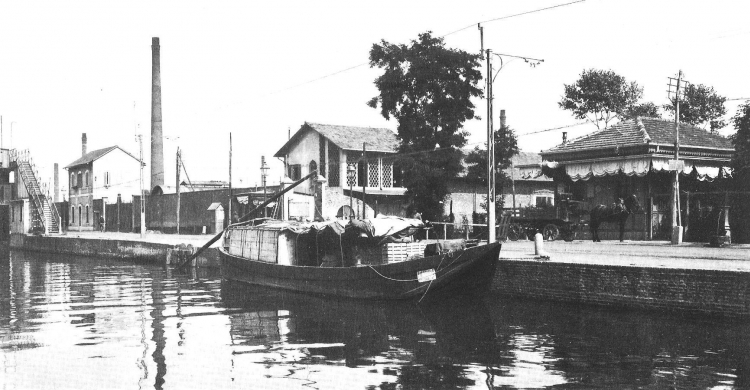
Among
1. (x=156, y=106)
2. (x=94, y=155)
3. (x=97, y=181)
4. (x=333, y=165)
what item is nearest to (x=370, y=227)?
(x=333, y=165)

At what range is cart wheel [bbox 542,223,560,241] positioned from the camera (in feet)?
96.3

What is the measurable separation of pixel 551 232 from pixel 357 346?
16.7m

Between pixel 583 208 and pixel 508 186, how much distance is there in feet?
69.7

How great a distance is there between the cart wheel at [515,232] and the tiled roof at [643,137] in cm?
461

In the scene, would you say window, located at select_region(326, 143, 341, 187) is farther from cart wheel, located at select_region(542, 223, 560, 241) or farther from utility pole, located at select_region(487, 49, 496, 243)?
utility pole, located at select_region(487, 49, 496, 243)

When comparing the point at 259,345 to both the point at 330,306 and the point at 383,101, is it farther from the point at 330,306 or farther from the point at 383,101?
the point at 383,101

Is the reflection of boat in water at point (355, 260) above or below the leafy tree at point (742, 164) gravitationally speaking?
below

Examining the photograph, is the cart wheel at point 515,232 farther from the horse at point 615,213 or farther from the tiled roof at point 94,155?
the tiled roof at point 94,155

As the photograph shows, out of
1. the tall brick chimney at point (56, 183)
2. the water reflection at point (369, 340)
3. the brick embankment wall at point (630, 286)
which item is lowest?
the water reflection at point (369, 340)

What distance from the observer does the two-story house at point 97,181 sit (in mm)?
64312

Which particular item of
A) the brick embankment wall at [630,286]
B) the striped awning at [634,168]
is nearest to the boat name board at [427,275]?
the brick embankment wall at [630,286]

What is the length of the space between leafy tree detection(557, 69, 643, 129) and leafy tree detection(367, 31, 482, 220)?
76.5ft

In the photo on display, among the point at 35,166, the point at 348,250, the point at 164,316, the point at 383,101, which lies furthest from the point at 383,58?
the point at 35,166

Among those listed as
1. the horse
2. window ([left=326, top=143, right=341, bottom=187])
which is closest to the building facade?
the horse
